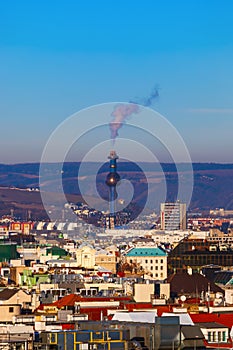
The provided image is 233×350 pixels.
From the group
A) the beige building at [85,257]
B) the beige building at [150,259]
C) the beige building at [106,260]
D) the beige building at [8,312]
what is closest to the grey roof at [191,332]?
the beige building at [8,312]

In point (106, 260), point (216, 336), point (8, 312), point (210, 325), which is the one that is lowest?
point (216, 336)

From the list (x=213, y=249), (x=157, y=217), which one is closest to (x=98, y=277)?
(x=213, y=249)

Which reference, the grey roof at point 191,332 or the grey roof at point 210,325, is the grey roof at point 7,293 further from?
the grey roof at point 191,332

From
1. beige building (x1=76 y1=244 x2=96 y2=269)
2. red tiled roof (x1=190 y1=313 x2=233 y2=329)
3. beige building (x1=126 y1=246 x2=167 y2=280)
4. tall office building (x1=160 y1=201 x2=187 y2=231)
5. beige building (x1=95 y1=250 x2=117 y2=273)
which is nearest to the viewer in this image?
red tiled roof (x1=190 y1=313 x2=233 y2=329)

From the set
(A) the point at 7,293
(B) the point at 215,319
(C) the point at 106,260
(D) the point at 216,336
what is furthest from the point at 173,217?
(D) the point at 216,336

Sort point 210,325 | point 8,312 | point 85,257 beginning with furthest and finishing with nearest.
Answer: point 85,257, point 8,312, point 210,325

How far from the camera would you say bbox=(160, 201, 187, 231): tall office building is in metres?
146

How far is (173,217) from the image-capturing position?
15262cm

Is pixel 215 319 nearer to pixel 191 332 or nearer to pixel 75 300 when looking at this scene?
pixel 191 332

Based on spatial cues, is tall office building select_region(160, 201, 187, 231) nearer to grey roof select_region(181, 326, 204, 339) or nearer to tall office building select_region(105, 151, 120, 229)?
tall office building select_region(105, 151, 120, 229)

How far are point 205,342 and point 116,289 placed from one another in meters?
23.5

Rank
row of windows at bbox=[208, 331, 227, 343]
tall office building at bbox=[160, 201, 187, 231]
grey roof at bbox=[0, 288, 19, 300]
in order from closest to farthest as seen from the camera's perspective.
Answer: row of windows at bbox=[208, 331, 227, 343] < grey roof at bbox=[0, 288, 19, 300] < tall office building at bbox=[160, 201, 187, 231]

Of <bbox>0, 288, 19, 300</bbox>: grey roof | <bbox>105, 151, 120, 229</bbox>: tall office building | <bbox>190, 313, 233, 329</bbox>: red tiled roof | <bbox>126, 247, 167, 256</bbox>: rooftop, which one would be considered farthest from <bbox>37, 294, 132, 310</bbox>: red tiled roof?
<bbox>105, 151, 120, 229</bbox>: tall office building

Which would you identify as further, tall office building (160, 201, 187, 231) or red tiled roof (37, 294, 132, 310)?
tall office building (160, 201, 187, 231)
